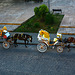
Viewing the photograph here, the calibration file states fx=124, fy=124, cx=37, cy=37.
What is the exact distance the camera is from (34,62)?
707cm

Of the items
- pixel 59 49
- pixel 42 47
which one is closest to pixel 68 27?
pixel 59 49

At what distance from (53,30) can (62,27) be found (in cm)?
92

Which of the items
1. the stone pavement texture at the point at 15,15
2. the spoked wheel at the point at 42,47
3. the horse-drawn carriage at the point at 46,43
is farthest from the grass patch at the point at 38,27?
the spoked wheel at the point at 42,47

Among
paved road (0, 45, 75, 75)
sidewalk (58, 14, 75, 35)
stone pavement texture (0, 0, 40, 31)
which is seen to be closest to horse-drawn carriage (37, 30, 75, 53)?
paved road (0, 45, 75, 75)

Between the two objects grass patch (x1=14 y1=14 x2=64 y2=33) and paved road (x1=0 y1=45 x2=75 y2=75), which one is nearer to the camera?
paved road (x1=0 y1=45 x2=75 y2=75)

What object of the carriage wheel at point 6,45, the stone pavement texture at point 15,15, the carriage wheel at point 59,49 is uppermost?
the stone pavement texture at point 15,15

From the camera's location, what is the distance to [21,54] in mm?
7879

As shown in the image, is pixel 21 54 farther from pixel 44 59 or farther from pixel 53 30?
pixel 53 30

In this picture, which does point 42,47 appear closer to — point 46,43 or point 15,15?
point 46,43

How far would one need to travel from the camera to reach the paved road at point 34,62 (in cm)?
637

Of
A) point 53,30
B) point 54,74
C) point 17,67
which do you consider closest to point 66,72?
point 54,74

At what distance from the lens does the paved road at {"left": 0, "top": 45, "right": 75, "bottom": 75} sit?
637cm

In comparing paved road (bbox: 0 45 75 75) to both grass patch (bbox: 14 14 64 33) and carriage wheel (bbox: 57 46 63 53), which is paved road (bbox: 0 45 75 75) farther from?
grass patch (bbox: 14 14 64 33)

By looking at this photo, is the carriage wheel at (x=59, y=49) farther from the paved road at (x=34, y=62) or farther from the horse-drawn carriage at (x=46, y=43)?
the paved road at (x=34, y=62)
